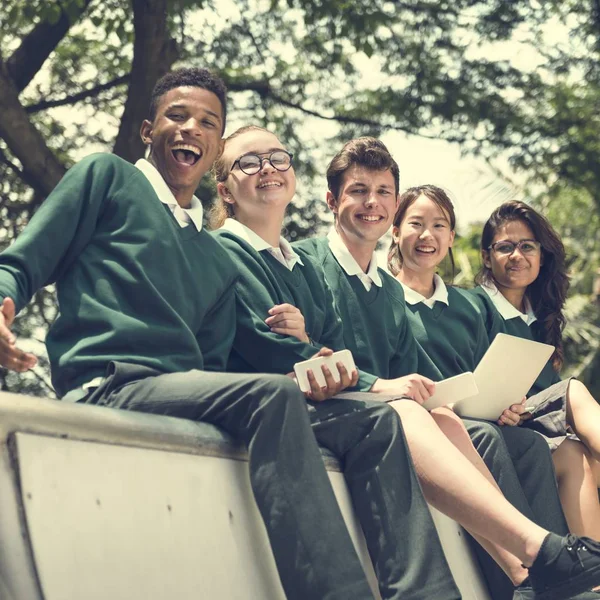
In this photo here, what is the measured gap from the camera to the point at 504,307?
16.9 feet

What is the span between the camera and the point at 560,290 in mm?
5270

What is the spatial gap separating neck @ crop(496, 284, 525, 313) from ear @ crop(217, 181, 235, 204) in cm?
169

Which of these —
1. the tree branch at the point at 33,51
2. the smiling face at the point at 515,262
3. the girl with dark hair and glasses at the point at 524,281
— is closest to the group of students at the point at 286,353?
the girl with dark hair and glasses at the point at 524,281

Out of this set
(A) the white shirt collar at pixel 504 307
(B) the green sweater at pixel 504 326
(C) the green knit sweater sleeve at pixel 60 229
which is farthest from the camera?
(A) the white shirt collar at pixel 504 307

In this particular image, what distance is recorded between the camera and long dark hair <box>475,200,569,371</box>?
5.21m

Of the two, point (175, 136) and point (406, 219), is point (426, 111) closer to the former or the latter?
point (406, 219)

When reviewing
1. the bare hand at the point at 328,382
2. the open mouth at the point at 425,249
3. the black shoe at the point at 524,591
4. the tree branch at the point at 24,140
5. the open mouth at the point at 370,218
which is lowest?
the black shoe at the point at 524,591

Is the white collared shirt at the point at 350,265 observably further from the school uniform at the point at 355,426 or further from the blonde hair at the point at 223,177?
the blonde hair at the point at 223,177

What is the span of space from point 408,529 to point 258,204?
1312 millimetres

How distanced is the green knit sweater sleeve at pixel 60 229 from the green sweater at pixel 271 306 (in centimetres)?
58

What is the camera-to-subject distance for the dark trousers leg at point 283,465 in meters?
2.69

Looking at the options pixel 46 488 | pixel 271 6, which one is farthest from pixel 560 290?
pixel 271 6

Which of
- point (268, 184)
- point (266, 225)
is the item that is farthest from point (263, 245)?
point (268, 184)

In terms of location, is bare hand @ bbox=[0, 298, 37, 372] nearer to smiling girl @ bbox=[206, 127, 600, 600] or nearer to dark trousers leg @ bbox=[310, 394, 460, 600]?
smiling girl @ bbox=[206, 127, 600, 600]
